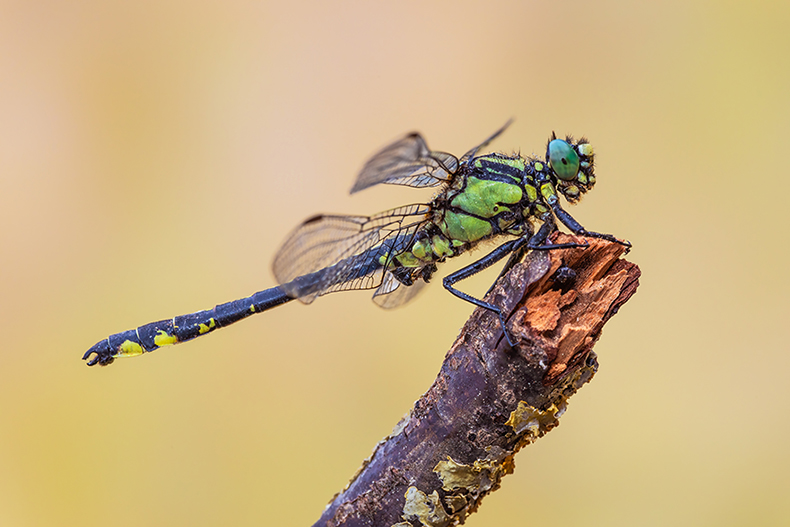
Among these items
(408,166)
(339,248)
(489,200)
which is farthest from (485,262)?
(339,248)

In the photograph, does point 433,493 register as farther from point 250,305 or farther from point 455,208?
point 250,305

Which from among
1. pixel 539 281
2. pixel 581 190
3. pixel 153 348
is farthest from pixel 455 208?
pixel 153 348

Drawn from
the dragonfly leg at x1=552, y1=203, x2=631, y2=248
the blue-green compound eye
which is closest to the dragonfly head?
the blue-green compound eye

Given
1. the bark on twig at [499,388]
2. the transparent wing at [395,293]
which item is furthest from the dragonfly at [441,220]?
the bark on twig at [499,388]

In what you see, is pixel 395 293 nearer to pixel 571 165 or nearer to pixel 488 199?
pixel 488 199

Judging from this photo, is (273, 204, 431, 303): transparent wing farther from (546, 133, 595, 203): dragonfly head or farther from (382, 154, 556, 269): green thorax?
(546, 133, 595, 203): dragonfly head
